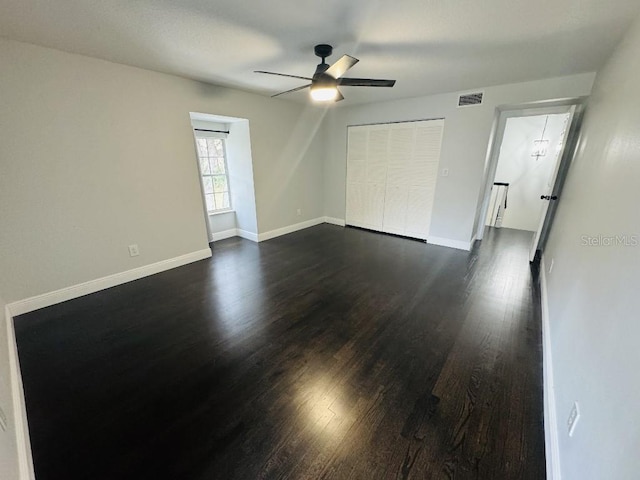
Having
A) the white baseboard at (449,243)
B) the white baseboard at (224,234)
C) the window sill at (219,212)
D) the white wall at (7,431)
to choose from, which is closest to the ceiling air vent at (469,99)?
the white baseboard at (449,243)

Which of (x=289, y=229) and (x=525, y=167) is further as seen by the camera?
(x=525, y=167)

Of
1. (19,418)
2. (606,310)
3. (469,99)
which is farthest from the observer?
(469,99)

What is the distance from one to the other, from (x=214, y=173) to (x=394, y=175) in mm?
3295

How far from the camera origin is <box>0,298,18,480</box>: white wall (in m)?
0.97

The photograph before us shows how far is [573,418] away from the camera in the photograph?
3.67 feet

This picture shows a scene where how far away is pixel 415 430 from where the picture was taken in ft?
4.65

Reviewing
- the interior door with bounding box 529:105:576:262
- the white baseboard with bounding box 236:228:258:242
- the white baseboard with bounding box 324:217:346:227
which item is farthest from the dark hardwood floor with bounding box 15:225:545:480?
the white baseboard with bounding box 324:217:346:227

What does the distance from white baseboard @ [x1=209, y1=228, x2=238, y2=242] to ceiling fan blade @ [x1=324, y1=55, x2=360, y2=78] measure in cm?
343

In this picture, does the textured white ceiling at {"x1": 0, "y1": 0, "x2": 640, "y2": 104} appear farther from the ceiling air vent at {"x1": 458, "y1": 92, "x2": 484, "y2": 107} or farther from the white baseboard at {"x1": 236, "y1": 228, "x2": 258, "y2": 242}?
the white baseboard at {"x1": 236, "y1": 228, "x2": 258, "y2": 242}

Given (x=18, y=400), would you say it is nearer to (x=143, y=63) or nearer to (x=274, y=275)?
(x=274, y=275)

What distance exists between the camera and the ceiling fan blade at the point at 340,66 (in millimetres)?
2041

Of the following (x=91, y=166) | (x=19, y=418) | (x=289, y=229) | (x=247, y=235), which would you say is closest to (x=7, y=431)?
(x=19, y=418)

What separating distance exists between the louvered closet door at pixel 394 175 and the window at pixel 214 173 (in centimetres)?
246

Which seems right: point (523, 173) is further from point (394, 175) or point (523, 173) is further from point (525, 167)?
point (394, 175)
